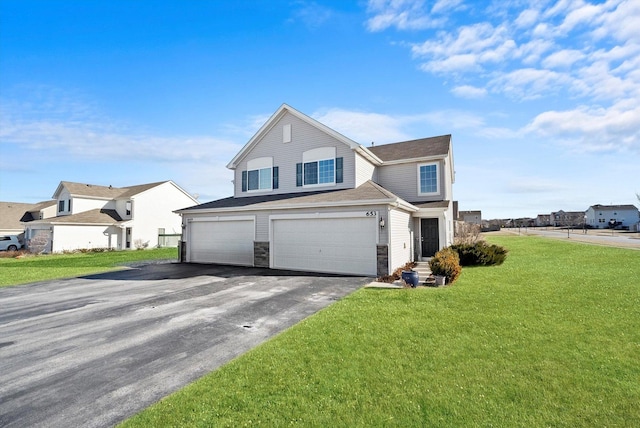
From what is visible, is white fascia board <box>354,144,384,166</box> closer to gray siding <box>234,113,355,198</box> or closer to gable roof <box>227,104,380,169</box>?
gable roof <box>227,104,380,169</box>

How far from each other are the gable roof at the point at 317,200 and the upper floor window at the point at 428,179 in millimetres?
2748

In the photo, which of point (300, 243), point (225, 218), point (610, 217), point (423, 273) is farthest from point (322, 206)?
point (610, 217)

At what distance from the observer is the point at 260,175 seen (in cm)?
1948

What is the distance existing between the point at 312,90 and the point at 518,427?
45.8 feet

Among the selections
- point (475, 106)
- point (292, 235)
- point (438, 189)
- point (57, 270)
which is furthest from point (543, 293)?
point (57, 270)

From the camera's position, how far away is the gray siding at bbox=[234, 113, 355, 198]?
16.7m

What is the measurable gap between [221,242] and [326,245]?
727cm

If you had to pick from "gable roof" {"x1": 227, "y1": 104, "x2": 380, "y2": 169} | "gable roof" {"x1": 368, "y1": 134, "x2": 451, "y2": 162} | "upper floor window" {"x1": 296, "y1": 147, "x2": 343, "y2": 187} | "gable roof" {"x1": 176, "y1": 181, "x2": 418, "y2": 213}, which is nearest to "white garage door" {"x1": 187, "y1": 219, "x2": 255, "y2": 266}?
"gable roof" {"x1": 176, "y1": 181, "x2": 418, "y2": 213}

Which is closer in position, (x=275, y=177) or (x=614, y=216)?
(x=275, y=177)

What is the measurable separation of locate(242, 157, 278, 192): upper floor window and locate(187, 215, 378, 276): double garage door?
10.2 feet

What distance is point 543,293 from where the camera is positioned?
30.8 feet

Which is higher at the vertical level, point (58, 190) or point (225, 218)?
point (58, 190)

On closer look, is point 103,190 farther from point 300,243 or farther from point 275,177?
point 300,243

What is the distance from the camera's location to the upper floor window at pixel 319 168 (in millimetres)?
16984
